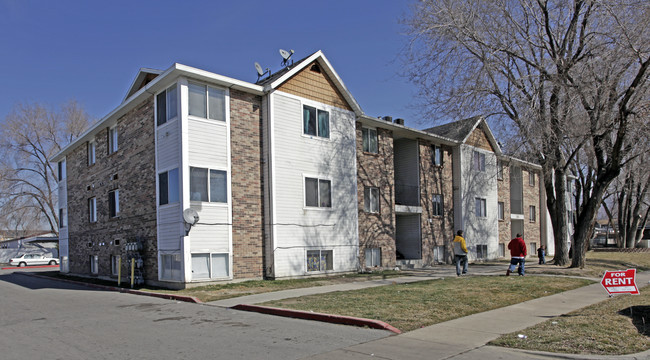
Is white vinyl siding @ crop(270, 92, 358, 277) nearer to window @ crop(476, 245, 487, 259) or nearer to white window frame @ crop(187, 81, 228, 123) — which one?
white window frame @ crop(187, 81, 228, 123)

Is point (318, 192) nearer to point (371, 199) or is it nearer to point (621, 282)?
point (371, 199)

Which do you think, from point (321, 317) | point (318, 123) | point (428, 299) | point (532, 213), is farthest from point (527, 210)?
point (321, 317)

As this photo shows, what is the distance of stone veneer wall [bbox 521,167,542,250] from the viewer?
36062 millimetres

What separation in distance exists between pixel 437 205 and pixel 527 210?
12.8 meters

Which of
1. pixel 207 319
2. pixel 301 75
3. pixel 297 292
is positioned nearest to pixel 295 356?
pixel 207 319

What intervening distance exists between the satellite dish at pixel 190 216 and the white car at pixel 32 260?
3550cm

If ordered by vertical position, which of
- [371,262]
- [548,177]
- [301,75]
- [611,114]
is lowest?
[371,262]

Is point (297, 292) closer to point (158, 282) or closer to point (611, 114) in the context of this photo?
point (158, 282)

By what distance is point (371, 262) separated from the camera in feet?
73.5

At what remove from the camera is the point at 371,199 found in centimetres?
2283

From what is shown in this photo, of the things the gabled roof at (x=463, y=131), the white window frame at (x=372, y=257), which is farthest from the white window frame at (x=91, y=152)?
the gabled roof at (x=463, y=131)

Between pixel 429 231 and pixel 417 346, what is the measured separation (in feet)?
63.8

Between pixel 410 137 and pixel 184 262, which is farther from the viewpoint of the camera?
pixel 410 137

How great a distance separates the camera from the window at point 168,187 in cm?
1638
